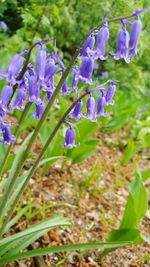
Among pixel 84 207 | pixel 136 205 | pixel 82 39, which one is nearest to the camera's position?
pixel 136 205

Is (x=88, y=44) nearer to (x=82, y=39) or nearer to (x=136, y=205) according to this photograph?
(x=136, y=205)

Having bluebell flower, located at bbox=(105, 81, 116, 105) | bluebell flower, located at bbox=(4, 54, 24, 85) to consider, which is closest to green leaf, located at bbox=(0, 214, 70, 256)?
bluebell flower, located at bbox=(105, 81, 116, 105)

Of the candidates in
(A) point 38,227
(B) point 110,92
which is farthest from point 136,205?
(B) point 110,92

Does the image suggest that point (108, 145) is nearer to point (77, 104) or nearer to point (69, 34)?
point (77, 104)

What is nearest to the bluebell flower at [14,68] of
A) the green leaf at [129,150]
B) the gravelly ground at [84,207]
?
the gravelly ground at [84,207]

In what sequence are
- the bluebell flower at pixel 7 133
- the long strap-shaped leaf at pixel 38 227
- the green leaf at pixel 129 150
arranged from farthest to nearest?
1. the green leaf at pixel 129 150
2. the long strap-shaped leaf at pixel 38 227
3. the bluebell flower at pixel 7 133

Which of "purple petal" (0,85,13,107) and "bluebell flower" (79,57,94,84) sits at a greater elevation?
"bluebell flower" (79,57,94,84)

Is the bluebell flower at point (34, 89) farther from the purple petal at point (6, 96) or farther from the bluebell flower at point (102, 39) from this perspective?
the bluebell flower at point (102, 39)

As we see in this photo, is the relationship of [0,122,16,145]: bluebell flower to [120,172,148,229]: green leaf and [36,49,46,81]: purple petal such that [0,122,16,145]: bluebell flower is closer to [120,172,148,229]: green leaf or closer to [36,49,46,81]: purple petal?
[36,49,46,81]: purple petal
